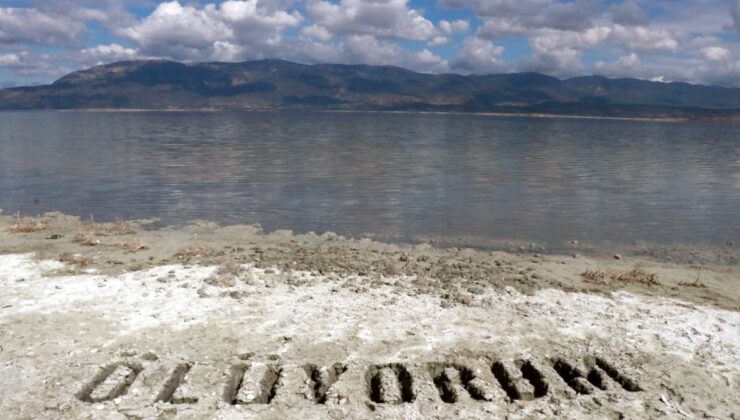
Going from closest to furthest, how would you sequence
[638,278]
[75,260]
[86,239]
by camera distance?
[638,278] → [75,260] → [86,239]

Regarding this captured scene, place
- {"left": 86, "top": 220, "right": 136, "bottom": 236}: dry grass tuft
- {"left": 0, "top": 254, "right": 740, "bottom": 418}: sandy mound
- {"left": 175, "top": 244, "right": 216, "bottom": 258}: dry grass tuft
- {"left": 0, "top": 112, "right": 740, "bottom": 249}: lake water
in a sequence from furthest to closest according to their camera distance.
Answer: {"left": 0, "top": 112, "right": 740, "bottom": 249}: lake water < {"left": 86, "top": 220, "right": 136, "bottom": 236}: dry grass tuft < {"left": 175, "top": 244, "right": 216, "bottom": 258}: dry grass tuft < {"left": 0, "top": 254, "right": 740, "bottom": 418}: sandy mound

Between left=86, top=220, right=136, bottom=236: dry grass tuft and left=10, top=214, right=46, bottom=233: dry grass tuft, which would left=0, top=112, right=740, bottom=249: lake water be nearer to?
left=86, top=220, right=136, bottom=236: dry grass tuft

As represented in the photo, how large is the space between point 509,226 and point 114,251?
11.7 m

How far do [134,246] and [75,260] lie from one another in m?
1.57

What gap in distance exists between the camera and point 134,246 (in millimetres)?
14047

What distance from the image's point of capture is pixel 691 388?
771 cm

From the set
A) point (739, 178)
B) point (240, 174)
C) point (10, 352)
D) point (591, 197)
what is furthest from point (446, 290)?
point (739, 178)

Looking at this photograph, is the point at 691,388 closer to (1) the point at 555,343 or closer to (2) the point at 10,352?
(1) the point at 555,343

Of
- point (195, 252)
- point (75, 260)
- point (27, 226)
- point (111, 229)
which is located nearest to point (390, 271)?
point (195, 252)

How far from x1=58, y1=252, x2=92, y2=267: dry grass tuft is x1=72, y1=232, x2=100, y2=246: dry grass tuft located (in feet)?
4.79

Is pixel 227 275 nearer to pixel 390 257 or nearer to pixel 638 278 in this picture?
pixel 390 257

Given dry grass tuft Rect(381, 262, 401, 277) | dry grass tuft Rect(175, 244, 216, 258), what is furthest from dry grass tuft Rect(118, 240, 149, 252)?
dry grass tuft Rect(381, 262, 401, 277)

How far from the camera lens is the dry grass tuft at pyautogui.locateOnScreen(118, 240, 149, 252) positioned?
1393 cm

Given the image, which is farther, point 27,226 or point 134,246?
point 27,226
